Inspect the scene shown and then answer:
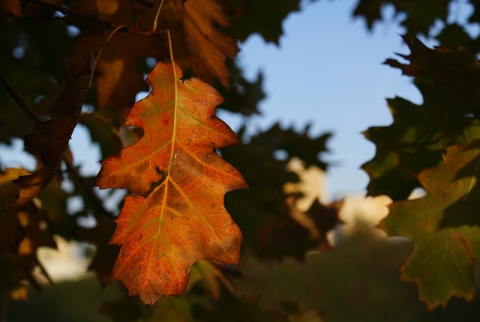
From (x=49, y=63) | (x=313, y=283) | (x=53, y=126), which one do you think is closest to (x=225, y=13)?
(x=53, y=126)

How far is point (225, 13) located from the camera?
1.40 meters

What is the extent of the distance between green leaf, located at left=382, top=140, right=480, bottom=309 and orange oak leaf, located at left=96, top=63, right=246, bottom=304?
1.53ft

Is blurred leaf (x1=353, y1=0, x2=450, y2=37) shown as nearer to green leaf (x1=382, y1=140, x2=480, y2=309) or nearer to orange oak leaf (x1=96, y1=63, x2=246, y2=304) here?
green leaf (x1=382, y1=140, x2=480, y2=309)

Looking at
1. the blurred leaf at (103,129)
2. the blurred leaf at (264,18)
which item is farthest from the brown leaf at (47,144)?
the blurred leaf at (264,18)

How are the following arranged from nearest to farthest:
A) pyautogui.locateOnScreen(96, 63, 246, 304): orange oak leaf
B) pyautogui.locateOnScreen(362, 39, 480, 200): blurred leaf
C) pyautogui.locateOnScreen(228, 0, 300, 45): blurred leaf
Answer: pyautogui.locateOnScreen(96, 63, 246, 304): orange oak leaf, pyautogui.locateOnScreen(362, 39, 480, 200): blurred leaf, pyautogui.locateOnScreen(228, 0, 300, 45): blurred leaf

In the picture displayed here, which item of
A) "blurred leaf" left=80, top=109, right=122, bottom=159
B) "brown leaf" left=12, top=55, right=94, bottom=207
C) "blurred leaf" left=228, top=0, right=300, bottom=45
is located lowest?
"blurred leaf" left=80, top=109, right=122, bottom=159

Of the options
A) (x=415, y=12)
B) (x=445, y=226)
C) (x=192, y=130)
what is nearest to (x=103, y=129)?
(x=192, y=130)

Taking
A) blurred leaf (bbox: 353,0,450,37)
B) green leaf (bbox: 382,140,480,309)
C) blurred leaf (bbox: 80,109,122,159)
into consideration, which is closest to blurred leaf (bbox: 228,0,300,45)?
blurred leaf (bbox: 353,0,450,37)

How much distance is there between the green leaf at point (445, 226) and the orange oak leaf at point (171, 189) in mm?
466

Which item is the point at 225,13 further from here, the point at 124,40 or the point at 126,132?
the point at 126,132

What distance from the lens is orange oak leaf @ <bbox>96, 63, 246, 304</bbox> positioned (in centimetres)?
102

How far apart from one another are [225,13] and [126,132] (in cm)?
39

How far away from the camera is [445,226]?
132 cm

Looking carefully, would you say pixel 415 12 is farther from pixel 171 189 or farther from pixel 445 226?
pixel 171 189
